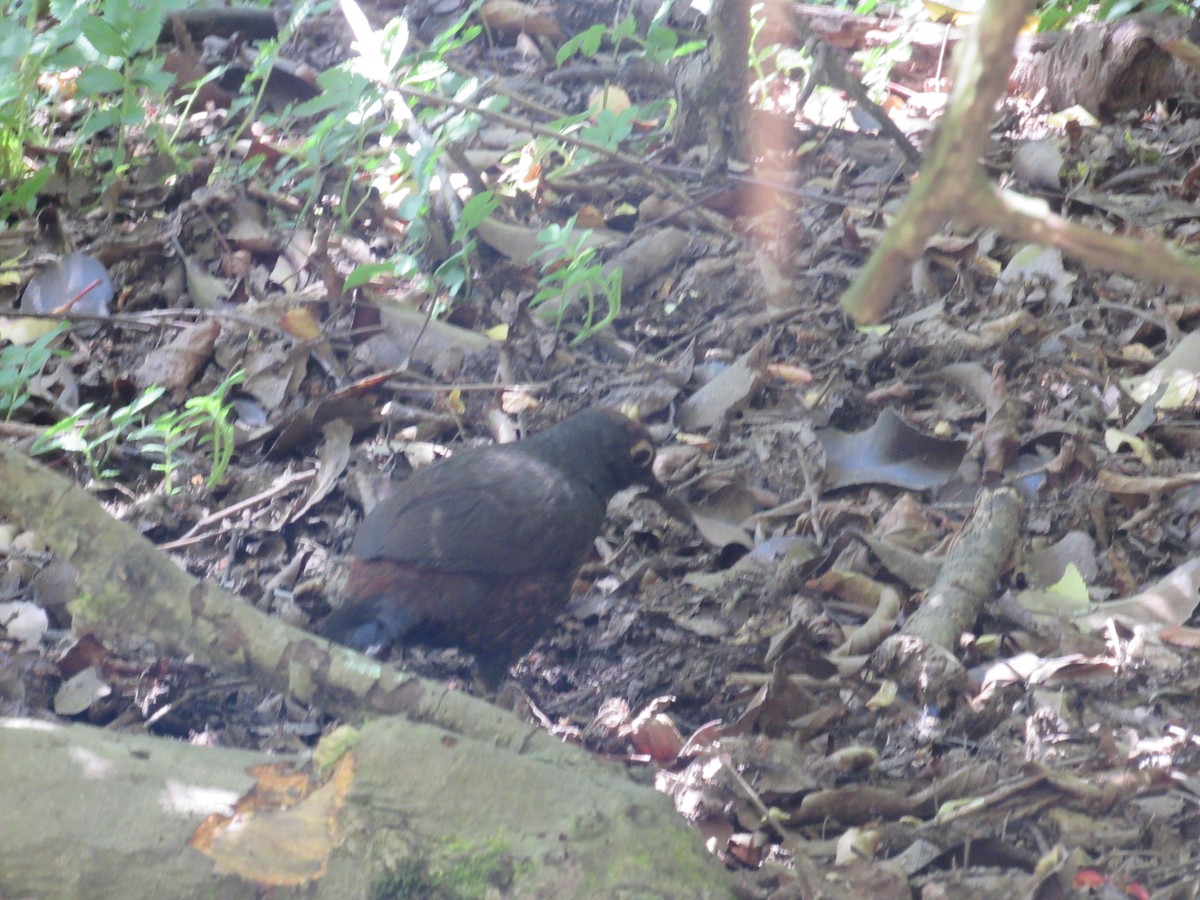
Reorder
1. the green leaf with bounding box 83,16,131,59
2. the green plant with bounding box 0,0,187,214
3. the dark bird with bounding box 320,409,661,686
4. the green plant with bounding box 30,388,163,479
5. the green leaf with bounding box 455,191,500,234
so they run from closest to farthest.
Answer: the dark bird with bounding box 320,409,661,686 < the green plant with bounding box 30,388,163,479 < the green leaf with bounding box 83,16,131,59 < the green plant with bounding box 0,0,187,214 < the green leaf with bounding box 455,191,500,234

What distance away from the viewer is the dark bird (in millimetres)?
3688

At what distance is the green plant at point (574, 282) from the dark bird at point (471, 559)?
2.95ft

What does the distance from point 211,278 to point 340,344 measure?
2.37 feet

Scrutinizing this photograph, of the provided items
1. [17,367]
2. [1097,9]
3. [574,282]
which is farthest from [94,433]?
[1097,9]

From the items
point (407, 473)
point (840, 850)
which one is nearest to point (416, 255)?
point (407, 473)

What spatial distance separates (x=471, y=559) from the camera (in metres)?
3.78

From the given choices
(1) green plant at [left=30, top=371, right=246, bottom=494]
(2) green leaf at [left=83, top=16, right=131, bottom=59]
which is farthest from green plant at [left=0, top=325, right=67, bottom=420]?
(2) green leaf at [left=83, top=16, right=131, bottom=59]

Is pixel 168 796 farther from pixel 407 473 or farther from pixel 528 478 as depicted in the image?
pixel 407 473

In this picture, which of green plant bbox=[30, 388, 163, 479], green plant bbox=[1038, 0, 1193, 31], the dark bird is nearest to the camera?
the dark bird

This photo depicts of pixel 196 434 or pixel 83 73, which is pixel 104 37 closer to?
pixel 83 73

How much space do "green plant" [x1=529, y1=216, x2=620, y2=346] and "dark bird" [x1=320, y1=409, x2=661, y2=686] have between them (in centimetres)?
90

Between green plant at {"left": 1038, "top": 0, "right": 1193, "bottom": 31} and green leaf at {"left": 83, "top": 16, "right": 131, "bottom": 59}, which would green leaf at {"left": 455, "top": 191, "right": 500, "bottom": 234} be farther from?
green plant at {"left": 1038, "top": 0, "right": 1193, "bottom": 31}

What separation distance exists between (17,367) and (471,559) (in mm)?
1698

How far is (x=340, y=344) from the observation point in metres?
4.89
